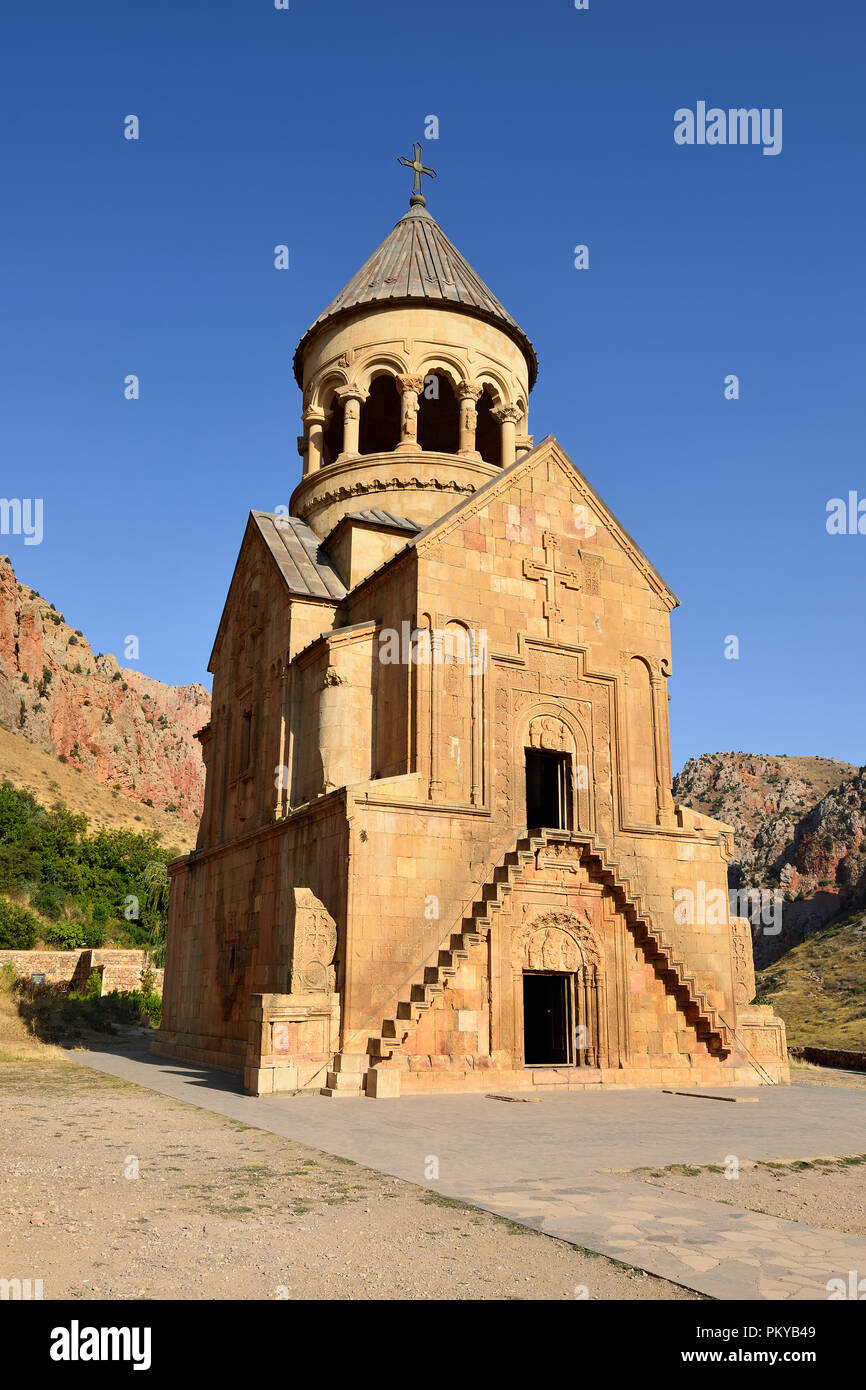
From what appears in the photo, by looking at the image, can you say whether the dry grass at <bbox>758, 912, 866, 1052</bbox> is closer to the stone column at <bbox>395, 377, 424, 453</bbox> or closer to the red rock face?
the stone column at <bbox>395, 377, 424, 453</bbox>

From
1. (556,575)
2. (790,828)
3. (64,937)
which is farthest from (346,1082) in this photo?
(790,828)

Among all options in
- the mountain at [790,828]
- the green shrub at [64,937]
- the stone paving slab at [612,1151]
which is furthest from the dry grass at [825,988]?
the green shrub at [64,937]

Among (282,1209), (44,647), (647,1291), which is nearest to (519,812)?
(282,1209)

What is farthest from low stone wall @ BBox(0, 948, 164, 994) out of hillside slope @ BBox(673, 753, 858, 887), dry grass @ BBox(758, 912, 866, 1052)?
hillside slope @ BBox(673, 753, 858, 887)

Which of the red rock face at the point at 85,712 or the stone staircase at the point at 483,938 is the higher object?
the red rock face at the point at 85,712

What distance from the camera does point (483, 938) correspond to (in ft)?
58.3

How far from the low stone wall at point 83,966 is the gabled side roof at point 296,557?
2083 centimetres

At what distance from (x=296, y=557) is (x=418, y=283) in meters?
8.70

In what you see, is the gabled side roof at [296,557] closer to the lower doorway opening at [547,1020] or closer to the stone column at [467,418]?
the stone column at [467,418]

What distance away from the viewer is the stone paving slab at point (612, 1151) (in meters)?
6.20

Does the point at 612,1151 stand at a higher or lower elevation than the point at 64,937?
lower

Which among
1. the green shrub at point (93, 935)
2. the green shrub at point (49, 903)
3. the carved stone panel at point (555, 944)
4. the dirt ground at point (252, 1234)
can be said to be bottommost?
the dirt ground at point (252, 1234)

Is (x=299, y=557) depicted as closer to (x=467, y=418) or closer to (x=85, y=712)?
(x=467, y=418)
